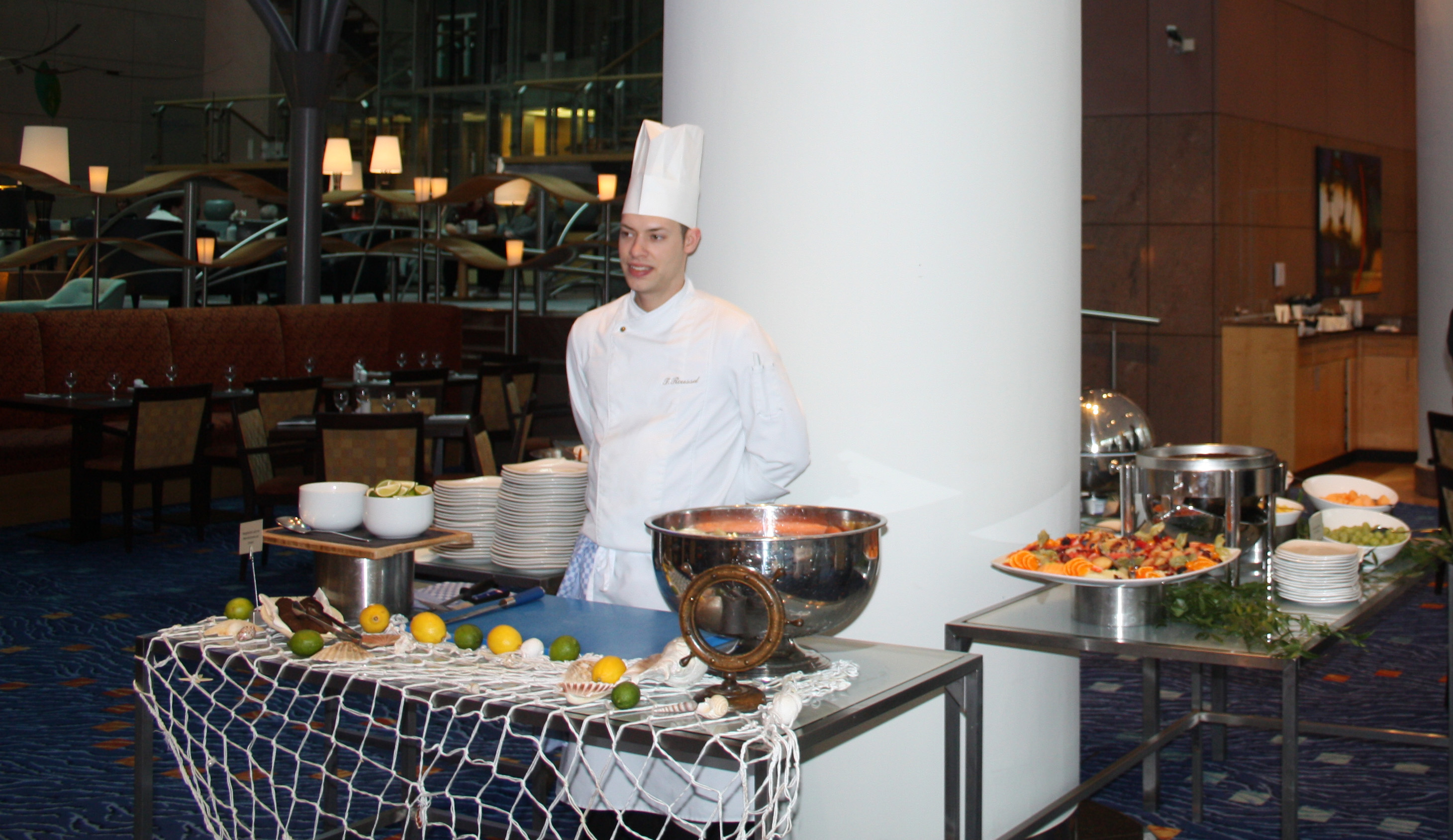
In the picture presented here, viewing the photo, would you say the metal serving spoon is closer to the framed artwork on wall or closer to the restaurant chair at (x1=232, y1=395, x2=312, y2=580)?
the restaurant chair at (x1=232, y1=395, x2=312, y2=580)

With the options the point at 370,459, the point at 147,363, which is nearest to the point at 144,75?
the point at 147,363

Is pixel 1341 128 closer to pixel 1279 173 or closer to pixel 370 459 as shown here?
pixel 1279 173

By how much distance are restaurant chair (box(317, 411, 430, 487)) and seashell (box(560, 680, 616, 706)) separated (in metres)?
4.05

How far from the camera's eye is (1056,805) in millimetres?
2592

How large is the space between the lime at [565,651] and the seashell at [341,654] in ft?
0.83

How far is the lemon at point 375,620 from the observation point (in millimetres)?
1993

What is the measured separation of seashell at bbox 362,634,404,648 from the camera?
6.38 feet

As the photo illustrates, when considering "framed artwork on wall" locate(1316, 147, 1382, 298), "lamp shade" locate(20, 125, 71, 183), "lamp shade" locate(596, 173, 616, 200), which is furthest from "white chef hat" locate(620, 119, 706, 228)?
Result: "framed artwork on wall" locate(1316, 147, 1382, 298)

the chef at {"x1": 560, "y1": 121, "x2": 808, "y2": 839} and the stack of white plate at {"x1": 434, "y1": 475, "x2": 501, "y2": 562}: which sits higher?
the chef at {"x1": 560, "y1": 121, "x2": 808, "y2": 839}

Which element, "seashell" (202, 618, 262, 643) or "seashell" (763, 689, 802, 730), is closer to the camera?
"seashell" (763, 689, 802, 730)

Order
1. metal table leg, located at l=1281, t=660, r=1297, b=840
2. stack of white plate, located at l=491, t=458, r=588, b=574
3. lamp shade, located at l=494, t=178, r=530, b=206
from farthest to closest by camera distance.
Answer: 1. lamp shade, located at l=494, t=178, r=530, b=206
2. stack of white plate, located at l=491, t=458, r=588, b=574
3. metal table leg, located at l=1281, t=660, r=1297, b=840

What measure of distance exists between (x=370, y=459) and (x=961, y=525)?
3515 millimetres

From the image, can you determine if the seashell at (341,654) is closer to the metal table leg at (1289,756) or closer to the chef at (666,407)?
the chef at (666,407)

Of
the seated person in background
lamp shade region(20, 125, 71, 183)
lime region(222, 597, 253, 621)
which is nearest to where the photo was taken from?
lime region(222, 597, 253, 621)
